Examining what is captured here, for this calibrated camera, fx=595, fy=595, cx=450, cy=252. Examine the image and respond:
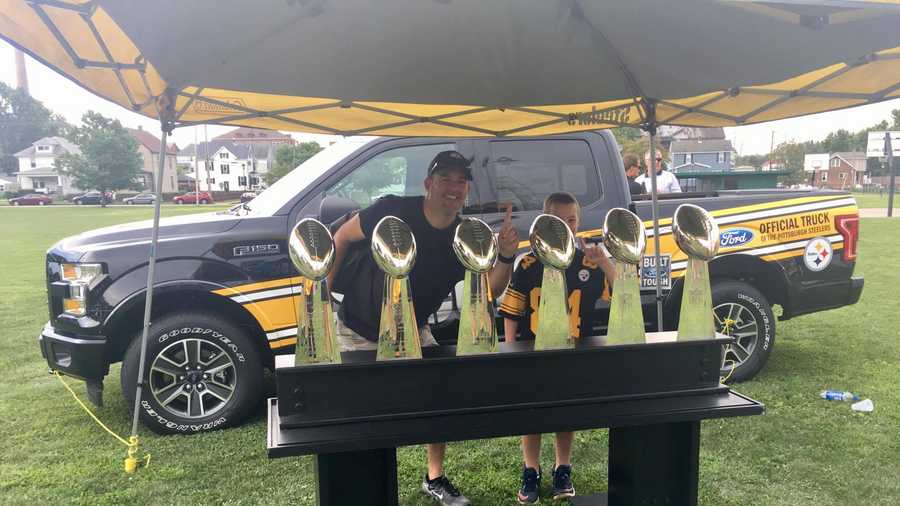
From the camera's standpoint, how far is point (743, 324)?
15.0 ft

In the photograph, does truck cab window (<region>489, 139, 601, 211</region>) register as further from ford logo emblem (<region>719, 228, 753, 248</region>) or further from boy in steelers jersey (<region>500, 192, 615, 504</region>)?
boy in steelers jersey (<region>500, 192, 615, 504</region>)

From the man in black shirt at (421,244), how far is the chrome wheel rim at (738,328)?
2729 mm

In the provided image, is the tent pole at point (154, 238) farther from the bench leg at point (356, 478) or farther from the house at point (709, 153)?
the house at point (709, 153)

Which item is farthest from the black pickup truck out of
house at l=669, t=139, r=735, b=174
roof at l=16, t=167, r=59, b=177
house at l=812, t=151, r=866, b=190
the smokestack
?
house at l=812, t=151, r=866, b=190

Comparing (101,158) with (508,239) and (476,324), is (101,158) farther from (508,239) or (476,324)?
(476,324)

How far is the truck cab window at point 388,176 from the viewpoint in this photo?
4.03 m

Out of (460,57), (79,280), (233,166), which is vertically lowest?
(79,280)

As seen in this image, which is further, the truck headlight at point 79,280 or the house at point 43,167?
the house at point 43,167

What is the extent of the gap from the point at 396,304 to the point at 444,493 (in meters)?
1.51

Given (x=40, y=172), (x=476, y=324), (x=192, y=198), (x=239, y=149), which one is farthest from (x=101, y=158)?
(x=476, y=324)

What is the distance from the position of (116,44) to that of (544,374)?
1881mm

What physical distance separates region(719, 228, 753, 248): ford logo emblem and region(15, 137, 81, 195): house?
8379 centimetres

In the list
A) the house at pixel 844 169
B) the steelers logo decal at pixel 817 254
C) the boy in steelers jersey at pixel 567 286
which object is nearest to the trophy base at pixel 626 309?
the boy in steelers jersey at pixel 567 286

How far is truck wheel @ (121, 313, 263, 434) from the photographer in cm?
363
